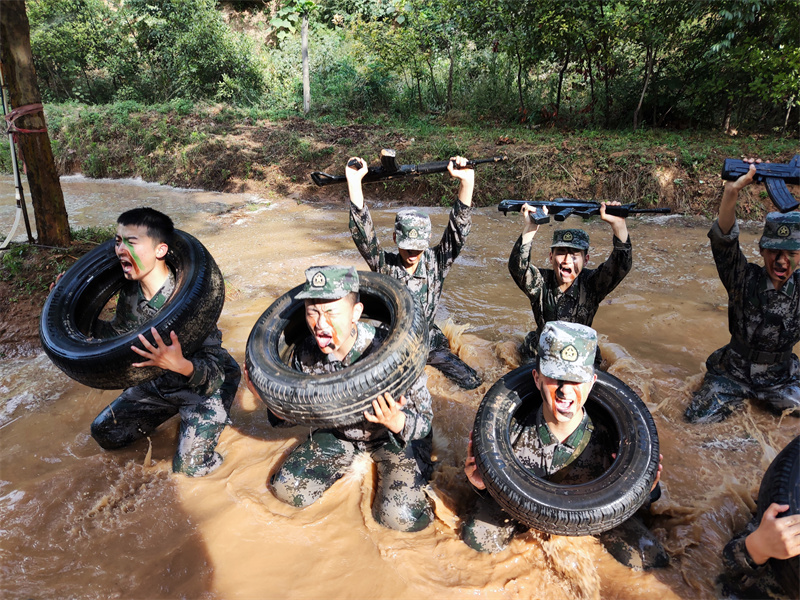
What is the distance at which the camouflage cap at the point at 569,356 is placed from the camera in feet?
8.21

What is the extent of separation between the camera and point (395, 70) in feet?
52.6

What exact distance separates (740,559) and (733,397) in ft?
7.04

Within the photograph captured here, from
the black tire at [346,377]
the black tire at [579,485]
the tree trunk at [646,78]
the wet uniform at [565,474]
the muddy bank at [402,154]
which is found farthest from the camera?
the tree trunk at [646,78]

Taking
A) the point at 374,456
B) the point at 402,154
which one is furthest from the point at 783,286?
the point at 402,154

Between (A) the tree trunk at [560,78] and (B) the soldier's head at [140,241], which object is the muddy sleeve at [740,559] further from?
(A) the tree trunk at [560,78]

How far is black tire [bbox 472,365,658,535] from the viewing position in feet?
7.57

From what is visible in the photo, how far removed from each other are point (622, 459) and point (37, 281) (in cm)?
607

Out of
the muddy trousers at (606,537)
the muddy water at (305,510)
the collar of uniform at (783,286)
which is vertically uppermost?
the collar of uniform at (783,286)

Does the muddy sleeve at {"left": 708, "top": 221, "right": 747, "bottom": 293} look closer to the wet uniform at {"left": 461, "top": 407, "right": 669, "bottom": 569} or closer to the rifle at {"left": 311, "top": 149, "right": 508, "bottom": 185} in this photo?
the rifle at {"left": 311, "top": 149, "right": 508, "bottom": 185}

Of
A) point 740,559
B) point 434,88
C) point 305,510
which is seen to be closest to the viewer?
point 740,559

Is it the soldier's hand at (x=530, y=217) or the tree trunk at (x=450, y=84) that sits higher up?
the tree trunk at (x=450, y=84)

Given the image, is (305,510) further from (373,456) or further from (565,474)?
(565,474)

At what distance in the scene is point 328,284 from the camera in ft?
9.36

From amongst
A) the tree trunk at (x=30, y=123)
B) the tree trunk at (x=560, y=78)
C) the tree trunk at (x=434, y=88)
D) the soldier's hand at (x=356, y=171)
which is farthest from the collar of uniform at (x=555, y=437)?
the tree trunk at (x=434, y=88)
